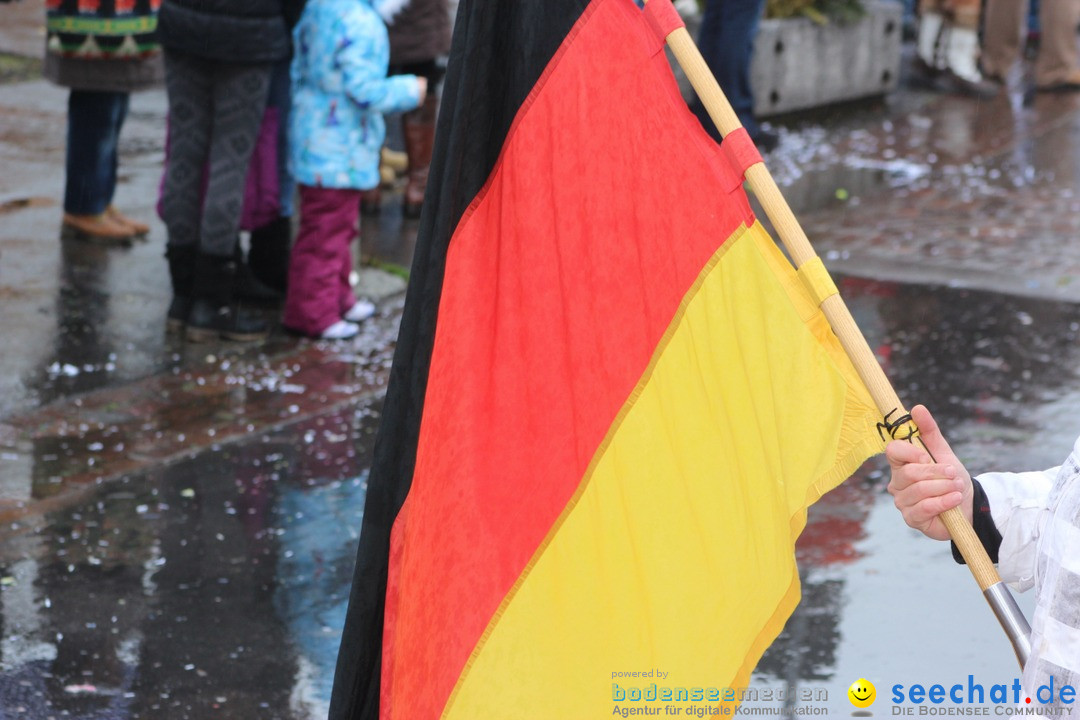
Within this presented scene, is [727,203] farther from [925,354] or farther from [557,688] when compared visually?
[925,354]

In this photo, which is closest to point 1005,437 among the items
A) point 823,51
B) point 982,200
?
point 982,200

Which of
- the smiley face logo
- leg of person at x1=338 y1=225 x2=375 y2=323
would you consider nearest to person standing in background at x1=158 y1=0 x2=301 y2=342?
leg of person at x1=338 y1=225 x2=375 y2=323

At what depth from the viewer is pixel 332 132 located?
6.37 metres

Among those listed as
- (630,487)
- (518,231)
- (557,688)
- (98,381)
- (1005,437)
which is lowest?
(98,381)

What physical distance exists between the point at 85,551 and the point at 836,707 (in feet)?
7.56

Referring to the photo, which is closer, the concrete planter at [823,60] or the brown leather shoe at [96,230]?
the brown leather shoe at [96,230]

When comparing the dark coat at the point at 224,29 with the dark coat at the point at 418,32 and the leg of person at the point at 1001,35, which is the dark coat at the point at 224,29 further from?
the leg of person at the point at 1001,35

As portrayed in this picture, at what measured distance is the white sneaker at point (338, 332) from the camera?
664cm

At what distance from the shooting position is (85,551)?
4703 mm

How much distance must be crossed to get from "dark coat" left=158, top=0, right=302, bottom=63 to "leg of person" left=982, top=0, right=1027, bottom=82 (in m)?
8.59

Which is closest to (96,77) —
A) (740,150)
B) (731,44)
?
(731,44)

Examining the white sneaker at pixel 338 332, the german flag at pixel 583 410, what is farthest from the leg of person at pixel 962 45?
the german flag at pixel 583 410

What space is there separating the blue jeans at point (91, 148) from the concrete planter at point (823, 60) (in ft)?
17.0

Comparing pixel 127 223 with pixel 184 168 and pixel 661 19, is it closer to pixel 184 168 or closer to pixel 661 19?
pixel 184 168
